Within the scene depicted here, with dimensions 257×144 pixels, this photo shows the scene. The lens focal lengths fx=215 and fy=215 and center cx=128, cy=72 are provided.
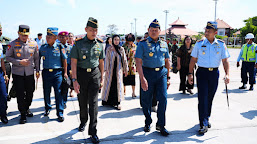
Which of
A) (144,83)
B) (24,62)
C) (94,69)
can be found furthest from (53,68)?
(144,83)

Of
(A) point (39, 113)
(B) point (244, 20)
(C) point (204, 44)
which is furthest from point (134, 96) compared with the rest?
(B) point (244, 20)

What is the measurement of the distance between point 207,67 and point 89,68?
2.18 m

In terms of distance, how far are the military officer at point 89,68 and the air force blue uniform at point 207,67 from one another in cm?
191

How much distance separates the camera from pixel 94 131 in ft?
12.0

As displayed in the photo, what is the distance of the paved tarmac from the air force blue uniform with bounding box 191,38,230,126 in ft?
1.62

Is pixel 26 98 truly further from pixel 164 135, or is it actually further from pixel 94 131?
pixel 164 135

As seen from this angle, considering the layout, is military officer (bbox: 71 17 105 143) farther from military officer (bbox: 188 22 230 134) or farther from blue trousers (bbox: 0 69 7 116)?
military officer (bbox: 188 22 230 134)

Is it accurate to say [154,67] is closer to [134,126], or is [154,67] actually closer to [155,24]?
[155,24]

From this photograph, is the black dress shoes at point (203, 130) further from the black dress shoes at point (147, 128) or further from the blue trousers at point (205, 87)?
the black dress shoes at point (147, 128)

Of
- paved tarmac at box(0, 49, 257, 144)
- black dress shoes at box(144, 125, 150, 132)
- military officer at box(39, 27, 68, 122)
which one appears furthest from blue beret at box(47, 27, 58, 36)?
black dress shoes at box(144, 125, 150, 132)

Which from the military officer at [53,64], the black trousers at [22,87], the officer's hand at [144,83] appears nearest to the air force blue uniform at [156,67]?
the officer's hand at [144,83]

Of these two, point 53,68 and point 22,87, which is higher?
point 53,68

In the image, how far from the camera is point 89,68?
3.65 metres

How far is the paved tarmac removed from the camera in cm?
375
